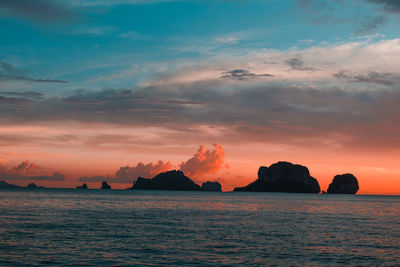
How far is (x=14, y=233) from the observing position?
181ft

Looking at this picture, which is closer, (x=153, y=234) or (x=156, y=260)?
(x=156, y=260)

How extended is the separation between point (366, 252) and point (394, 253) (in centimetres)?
316

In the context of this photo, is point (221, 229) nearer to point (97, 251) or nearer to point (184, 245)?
point (184, 245)

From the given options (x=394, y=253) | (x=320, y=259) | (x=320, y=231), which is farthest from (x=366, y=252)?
(x=320, y=231)

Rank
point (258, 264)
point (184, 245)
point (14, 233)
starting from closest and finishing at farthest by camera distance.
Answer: point (258, 264), point (184, 245), point (14, 233)

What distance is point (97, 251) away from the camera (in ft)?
139

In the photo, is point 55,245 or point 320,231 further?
point 320,231

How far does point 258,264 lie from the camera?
121ft

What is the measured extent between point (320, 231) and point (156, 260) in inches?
1477

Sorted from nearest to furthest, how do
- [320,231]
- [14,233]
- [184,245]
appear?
[184,245], [14,233], [320,231]

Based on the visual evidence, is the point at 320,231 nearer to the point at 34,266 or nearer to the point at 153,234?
the point at 153,234

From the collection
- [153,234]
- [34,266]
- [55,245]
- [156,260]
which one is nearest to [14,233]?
[55,245]

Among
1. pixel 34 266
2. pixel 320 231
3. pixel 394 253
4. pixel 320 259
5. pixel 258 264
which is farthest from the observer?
pixel 320 231

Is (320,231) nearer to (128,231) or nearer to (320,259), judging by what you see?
(320,259)
